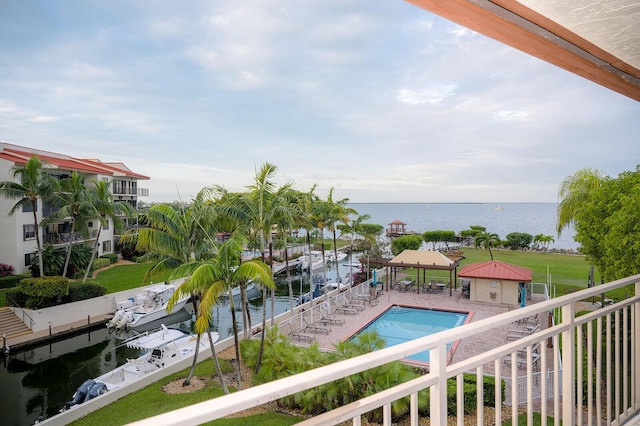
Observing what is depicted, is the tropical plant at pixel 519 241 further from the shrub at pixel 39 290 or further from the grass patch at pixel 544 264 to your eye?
the shrub at pixel 39 290

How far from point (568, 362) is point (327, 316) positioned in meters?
14.7

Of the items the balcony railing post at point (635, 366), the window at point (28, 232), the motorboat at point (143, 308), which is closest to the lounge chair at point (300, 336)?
the motorboat at point (143, 308)

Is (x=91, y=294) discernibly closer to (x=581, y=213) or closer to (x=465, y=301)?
(x=465, y=301)

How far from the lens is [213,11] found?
24.2 metres

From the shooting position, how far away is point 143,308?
64.0ft

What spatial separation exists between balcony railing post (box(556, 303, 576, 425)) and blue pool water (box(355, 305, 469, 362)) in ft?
42.1

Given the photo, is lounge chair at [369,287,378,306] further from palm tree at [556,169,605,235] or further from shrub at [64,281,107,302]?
shrub at [64,281,107,302]

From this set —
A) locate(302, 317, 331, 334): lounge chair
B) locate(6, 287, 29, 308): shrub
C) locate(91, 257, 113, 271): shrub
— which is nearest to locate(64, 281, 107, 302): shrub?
locate(6, 287, 29, 308): shrub

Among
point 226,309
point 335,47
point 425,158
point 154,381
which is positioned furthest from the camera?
point 425,158

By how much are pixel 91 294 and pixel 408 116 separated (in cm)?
3292

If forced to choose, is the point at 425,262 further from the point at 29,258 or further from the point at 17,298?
the point at 29,258

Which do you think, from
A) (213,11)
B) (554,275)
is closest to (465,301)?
(554,275)

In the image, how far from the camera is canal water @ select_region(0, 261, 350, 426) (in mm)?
11789

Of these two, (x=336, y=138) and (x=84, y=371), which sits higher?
(x=336, y=138)
